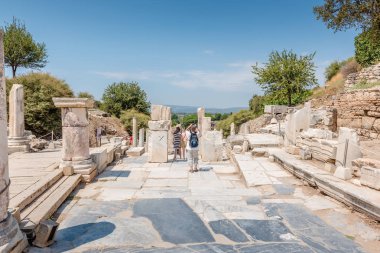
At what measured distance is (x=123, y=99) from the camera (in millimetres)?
45500

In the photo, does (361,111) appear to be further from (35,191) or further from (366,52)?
(366,52)

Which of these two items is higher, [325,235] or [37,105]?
[37,105]

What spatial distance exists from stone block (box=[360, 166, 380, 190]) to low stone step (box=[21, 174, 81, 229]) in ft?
16.9

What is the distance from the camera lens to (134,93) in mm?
46719

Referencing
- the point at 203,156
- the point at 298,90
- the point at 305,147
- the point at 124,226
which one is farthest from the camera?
the point at 298,90

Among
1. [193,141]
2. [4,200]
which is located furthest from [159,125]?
[4,200]

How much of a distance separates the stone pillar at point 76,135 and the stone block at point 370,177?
549 centimetres

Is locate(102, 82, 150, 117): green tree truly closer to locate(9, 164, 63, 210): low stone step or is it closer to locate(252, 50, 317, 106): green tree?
locate(252, 50, 317, 106): green tree

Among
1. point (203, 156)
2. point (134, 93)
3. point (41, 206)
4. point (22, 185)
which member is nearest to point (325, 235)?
point (41, 206)

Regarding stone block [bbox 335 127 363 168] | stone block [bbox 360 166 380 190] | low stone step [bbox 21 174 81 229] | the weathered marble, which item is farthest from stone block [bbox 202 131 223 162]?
stone block [bbox 360 166 380 190]

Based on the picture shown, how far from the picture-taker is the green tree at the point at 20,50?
29297mm

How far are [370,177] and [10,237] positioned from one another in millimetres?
5336

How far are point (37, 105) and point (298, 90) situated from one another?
21.2 meters

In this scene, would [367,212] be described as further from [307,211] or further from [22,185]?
[22,185]
